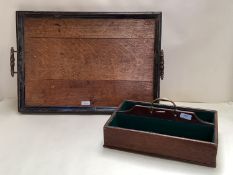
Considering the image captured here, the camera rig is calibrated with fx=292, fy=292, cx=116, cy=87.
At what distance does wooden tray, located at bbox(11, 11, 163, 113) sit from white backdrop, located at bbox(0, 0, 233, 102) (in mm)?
87

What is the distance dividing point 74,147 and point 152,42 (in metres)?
0.54

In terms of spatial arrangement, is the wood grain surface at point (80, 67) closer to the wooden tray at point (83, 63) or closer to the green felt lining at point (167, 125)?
the wooden tray at point (83, 63)

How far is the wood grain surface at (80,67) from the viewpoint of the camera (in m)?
1.23

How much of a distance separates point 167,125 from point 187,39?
44cm

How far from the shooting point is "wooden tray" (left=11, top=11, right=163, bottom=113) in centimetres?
122

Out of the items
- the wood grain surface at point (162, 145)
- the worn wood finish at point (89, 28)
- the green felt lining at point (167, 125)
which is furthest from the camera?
the worn wood finish at point (89, 28)

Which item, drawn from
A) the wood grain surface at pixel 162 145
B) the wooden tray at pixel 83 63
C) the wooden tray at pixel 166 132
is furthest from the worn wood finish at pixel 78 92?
the wood grain surface at pixel 162 145

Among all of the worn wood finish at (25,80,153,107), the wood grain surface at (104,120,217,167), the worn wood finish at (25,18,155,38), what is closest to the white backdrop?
the worn wood finish at (25,18,155,38)

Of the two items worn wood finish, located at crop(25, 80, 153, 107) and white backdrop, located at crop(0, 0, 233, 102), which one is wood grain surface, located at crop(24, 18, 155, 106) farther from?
white backdrop, located at crop(0, 0, 233, 102)

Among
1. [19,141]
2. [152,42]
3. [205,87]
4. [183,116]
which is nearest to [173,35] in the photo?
[152,42]

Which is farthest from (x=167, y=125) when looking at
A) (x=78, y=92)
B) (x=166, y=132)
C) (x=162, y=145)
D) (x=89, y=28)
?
(x=89, y=28)

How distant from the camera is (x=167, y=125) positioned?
1054mm

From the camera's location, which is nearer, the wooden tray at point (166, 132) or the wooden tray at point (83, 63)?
the wooden tray at point (166, 132)

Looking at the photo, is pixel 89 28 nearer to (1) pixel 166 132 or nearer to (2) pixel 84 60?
(2) pixel 84 60
